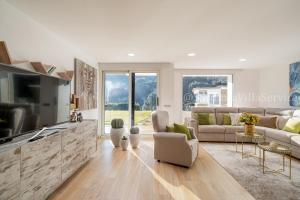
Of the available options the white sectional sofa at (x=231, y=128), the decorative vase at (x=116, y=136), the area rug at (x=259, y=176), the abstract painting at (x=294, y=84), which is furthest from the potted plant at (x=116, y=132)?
the abstract painting at (x=294, y=84)

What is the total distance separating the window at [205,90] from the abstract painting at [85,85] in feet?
10.5

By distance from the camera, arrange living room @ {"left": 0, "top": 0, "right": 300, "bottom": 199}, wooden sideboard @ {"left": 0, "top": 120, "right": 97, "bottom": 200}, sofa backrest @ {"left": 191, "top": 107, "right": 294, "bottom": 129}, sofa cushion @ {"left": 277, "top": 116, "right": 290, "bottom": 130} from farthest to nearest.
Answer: sofa backrest @ {"left": 191, "top": 107, "right": 294, "bottom": 129} → sofa cushion @ {"left": 277, "top": 116, "right": 290, "bottom": 130} → living room @ {"left": 0, "top": 0, "right": 300, "bottom": 199} → wooden sideboard @ {"left": 0, "top": 120, "right": 97, "bottom": 200}

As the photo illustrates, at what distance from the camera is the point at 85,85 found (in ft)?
14.6

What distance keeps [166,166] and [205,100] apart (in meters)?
3.89

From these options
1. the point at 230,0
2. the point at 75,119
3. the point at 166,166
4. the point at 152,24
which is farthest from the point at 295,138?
the point at 75,119

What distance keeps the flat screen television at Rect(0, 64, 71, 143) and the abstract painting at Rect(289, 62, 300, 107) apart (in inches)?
226

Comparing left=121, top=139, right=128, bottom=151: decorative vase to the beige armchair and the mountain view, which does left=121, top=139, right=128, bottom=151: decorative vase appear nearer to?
the beige armchair

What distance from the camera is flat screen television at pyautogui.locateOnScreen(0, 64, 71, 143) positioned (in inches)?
69.3

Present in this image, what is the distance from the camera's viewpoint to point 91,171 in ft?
10.0

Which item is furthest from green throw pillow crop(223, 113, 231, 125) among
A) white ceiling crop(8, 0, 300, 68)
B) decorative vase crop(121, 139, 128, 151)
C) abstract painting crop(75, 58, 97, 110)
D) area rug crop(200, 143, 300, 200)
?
abstract painting crop(75, 58, 97, 110)

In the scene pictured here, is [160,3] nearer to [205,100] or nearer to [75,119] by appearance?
[75,119]

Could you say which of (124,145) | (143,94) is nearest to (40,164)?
(124,145)

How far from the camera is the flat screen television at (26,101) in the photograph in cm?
176

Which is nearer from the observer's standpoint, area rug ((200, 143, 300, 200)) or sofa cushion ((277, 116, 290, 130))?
area rug ((200, 143, 300, 200))
